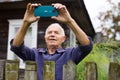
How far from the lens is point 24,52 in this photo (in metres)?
3.24

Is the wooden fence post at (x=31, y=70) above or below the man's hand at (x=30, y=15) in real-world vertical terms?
below

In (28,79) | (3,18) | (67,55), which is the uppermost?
(3,18)

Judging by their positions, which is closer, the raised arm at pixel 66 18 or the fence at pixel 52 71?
the fence at pixel 52 71

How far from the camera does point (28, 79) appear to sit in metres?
2.80

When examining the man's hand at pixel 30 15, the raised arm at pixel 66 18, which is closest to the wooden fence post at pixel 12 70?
the man's hand at pixel 30 15

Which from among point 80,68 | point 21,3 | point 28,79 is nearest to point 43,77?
point 28,79

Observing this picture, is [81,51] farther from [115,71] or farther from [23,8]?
[23,8]

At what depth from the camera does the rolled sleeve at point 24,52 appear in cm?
312

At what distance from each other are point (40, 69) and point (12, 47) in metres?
0.33

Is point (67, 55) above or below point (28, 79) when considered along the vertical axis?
above

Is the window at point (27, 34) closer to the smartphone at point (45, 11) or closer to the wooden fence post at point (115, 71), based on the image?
the smartphone at point (45, 11)

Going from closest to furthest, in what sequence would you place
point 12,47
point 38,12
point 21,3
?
point 38,12
point 12,47
point 21,3

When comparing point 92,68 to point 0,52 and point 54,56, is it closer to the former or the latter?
point 54,56

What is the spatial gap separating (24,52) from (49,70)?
59 centimetres
